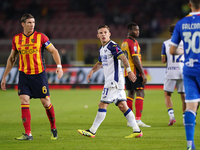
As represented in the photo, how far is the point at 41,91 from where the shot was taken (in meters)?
6.23

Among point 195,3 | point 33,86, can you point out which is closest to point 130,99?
point 33,86

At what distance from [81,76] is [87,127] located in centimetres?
999

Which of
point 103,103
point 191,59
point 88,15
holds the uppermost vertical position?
point 88,15

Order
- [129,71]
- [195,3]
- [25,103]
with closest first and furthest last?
[195,3] < [129,71] < [25,103]

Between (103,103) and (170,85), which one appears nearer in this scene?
(103,103)

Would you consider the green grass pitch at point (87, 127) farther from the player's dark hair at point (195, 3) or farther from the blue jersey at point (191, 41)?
the player's dark hair at point (195, 3)

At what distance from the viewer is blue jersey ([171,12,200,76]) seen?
4.64 meters

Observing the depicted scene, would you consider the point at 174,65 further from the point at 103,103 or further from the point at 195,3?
the point at 195,3

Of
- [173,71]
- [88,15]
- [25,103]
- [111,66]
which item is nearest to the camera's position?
[25,103]

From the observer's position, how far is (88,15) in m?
27.2

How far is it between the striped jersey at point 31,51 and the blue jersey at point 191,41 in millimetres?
2518

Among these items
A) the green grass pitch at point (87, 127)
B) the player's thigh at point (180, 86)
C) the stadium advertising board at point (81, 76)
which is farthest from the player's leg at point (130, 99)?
the stadium advertising board at point (81, 76)

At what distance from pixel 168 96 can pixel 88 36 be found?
1726 centimetres

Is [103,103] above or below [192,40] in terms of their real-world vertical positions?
below
